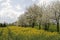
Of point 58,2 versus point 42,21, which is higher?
point 58,2

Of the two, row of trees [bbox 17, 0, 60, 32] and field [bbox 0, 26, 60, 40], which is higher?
row of trees [bbox 17, 0, 60, 32]

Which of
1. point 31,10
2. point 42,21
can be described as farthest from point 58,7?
point 31,10

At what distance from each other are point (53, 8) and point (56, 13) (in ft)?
5.88

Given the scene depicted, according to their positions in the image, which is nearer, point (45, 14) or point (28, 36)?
point (28, 36)

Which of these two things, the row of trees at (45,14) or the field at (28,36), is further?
the row of trees at (45,14)

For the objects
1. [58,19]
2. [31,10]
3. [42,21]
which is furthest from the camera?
[31,10]

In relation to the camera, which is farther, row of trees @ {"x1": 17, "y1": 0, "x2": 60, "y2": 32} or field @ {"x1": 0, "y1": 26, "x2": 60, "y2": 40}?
row of trees @ {"x1": 17, "y1": 0, "x2": 60, "y2": 32}

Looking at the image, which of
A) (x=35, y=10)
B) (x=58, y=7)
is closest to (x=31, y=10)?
(x=35, y=10)

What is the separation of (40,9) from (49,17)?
11.7 metres

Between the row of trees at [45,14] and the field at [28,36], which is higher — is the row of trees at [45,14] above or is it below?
above

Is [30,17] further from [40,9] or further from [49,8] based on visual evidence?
[49,8]

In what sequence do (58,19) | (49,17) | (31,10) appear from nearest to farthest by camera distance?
(58,19) → (49,17) → (31,10)

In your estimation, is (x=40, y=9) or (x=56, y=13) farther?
(x=40, y=9)

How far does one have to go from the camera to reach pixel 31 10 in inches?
2569
